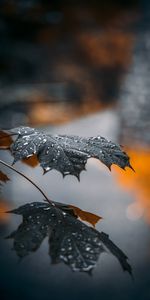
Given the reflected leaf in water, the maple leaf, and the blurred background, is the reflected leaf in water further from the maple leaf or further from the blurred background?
the blurred background

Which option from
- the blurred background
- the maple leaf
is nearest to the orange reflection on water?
the blurred background

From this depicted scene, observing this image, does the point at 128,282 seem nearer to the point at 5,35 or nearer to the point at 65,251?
the point at 65,251

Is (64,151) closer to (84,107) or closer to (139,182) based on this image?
(139,182)

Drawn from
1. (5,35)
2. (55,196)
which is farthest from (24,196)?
(5,35)

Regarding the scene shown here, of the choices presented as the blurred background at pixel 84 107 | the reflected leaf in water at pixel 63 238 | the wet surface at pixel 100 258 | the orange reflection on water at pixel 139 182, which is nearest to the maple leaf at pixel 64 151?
the reflected leaf in water at pixel 63 238

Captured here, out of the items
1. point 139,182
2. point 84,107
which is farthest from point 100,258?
point 84,107

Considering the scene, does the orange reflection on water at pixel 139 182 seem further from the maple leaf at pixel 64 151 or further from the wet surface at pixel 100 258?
the maple leaf at pixel 64 151
